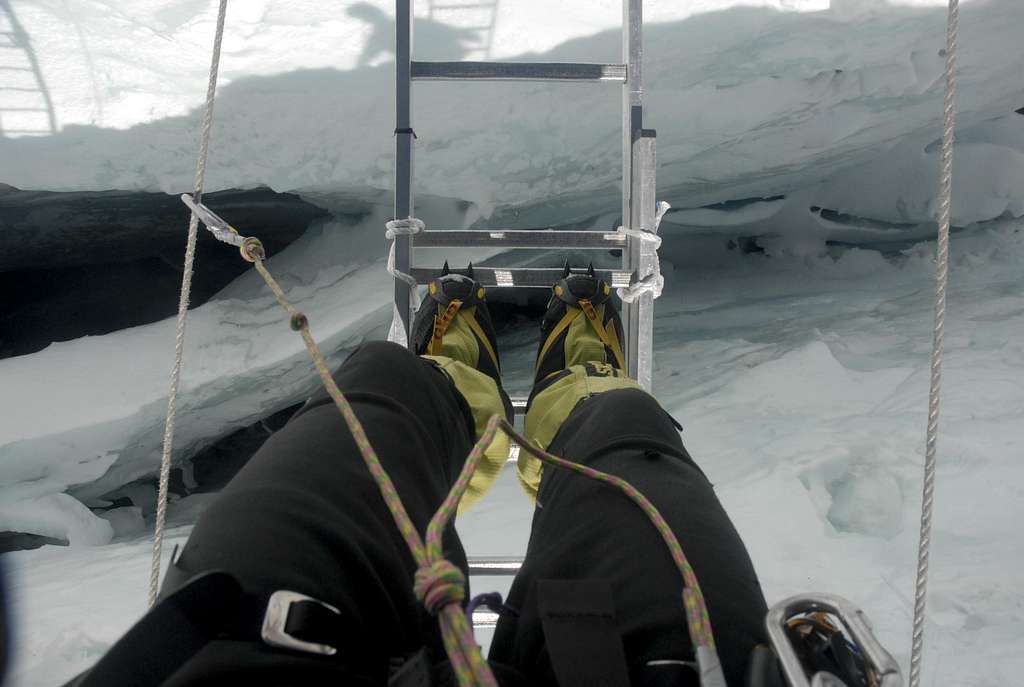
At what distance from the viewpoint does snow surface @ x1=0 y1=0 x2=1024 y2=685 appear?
1579 mm

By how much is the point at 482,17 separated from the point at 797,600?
195 cm

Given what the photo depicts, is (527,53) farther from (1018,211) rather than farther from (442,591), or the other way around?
(1018,211)

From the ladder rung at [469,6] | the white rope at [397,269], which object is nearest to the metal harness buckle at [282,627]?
the white rope at [397,269]

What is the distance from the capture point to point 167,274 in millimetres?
3188

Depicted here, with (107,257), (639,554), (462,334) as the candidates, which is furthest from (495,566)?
(107,257)

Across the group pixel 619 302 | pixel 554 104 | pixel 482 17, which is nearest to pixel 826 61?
pixel 554 104

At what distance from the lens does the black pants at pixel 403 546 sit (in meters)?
0.31

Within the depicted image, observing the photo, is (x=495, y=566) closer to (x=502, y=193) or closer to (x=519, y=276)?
(x=519, y=276)

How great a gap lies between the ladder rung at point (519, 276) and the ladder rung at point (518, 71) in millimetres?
297

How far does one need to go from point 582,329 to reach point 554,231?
6.5 inches

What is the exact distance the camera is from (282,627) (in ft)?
0.91

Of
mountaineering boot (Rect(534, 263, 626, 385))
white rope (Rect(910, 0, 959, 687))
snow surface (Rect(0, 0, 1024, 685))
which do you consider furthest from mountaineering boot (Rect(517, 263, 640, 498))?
snow surface (Rect(0, 0, 1024, 685))

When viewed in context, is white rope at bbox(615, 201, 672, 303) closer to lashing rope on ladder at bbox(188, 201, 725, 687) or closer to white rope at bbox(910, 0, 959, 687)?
white rope at bbox(910, 0, 959, 687)

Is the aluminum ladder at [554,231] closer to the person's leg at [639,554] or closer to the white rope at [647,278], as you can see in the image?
the white rope at [647,278]
